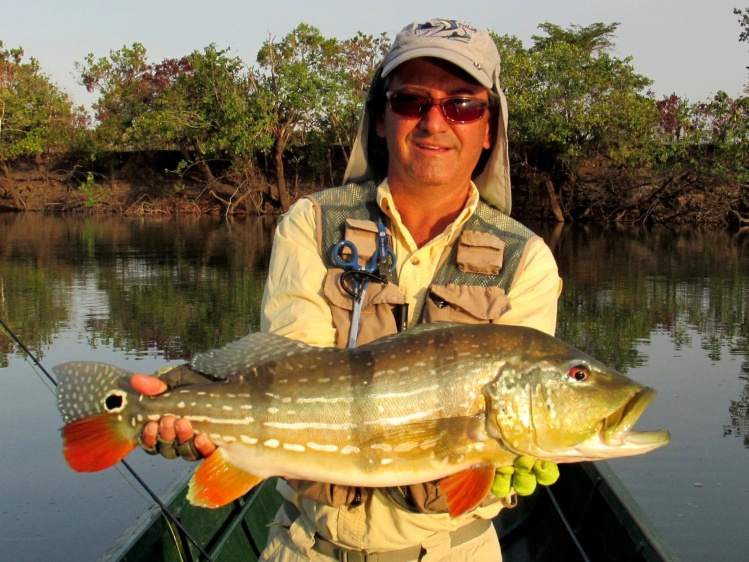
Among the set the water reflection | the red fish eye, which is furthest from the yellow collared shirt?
the water reflection

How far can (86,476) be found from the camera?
8031 mm

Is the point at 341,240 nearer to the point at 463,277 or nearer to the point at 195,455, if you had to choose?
the point at 463,277

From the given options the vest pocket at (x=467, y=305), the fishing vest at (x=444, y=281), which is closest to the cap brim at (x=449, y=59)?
the fishing vest at (x=444, y=281)

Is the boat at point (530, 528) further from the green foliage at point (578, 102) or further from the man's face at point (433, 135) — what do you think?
the green foliage at point (578, 102)

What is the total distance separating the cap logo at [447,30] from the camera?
3.71 metres

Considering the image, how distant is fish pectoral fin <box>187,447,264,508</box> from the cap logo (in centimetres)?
201

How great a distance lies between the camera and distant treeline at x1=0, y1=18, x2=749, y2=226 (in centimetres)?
3575

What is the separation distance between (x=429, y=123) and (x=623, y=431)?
5.04 feet

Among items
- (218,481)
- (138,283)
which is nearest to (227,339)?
(138,283)

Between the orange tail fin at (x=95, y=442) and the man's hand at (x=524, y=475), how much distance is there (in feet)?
4.64

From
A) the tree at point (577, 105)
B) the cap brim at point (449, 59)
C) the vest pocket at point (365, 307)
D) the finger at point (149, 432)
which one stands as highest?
the tree at point (577, 105)

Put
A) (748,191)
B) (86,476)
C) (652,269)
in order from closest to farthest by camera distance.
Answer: (86,476) < (652,269) < (748,191)

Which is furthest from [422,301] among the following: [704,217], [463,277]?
[704,217]

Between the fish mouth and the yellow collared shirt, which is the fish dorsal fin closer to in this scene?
the yellow collared shirt
